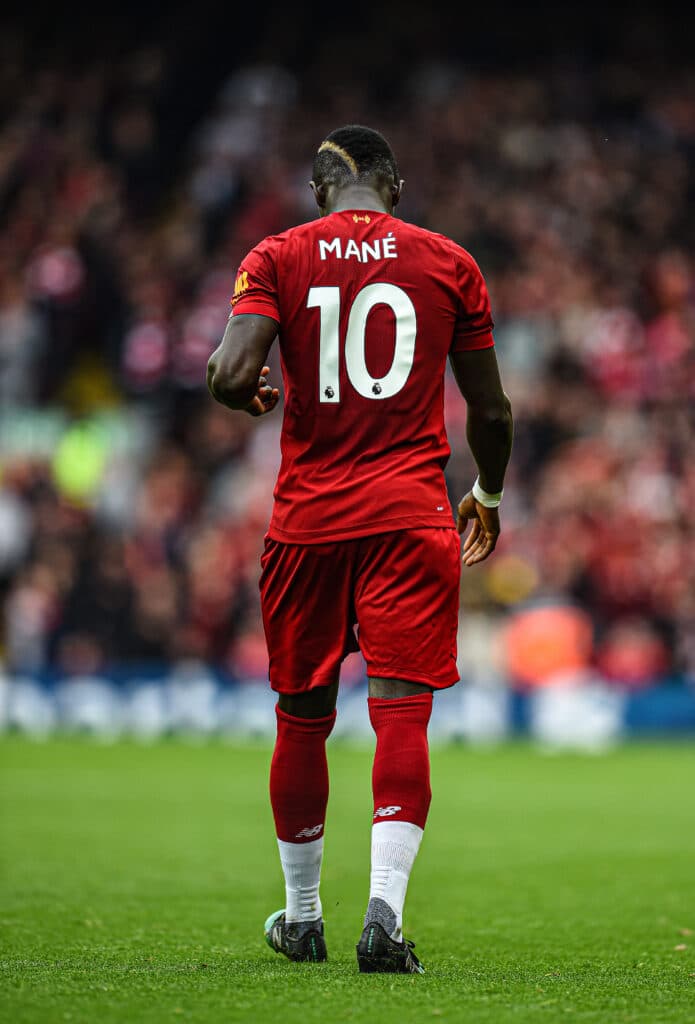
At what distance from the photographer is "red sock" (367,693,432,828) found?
416cm

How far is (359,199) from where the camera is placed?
447 centimetres

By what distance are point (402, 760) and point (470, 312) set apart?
1.23 m

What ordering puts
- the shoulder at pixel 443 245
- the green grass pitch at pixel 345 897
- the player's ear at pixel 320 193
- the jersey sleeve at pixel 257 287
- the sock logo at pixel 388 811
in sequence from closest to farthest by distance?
the green grass pitch at pixel 345 897
the sock logo at pixel 388 811
the jersey sleeve at pixel 257 287
the shoulder at pixel 443 245
the player's ear at pixel 320 193

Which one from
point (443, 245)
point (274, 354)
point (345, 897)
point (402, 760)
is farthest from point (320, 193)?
point (274, 354)

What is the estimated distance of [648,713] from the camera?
15.7m

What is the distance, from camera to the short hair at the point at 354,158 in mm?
4500

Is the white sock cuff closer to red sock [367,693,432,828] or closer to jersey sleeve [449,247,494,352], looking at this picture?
red sock [367,693,432,828]

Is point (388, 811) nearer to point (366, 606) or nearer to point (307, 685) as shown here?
point (307, 685)

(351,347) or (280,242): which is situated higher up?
(280,242)

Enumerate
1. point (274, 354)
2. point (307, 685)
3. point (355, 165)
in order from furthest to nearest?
point (274, 354) → point (355, 165) → point (307, 685)

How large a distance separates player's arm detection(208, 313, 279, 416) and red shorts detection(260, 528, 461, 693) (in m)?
0.44

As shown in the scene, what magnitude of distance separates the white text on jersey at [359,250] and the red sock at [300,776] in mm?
1272

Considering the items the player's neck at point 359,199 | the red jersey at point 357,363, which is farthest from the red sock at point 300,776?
the player's neck at point 359,199

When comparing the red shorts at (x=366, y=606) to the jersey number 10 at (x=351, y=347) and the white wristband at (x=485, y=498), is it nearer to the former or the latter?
the white wristband at (x=485, y=498)
